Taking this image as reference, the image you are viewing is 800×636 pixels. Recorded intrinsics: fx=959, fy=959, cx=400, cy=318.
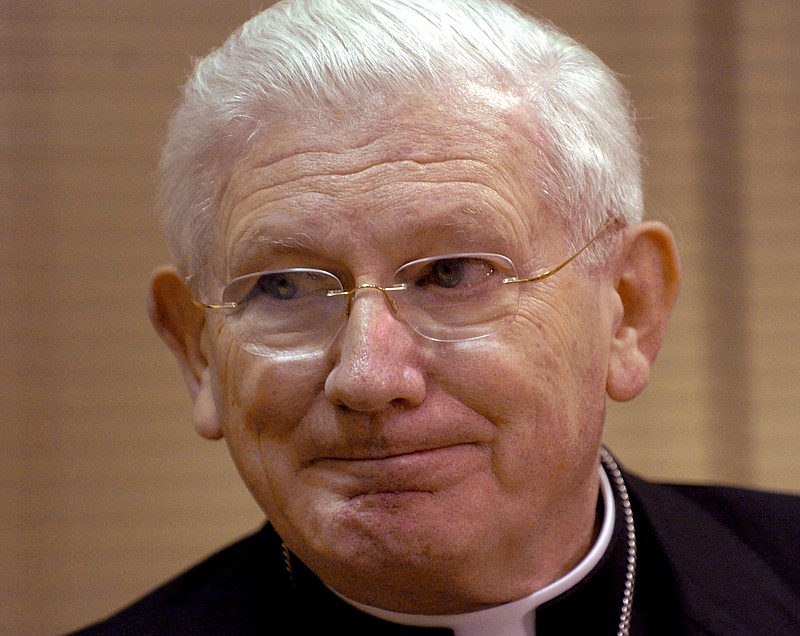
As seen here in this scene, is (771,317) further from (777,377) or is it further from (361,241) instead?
(361,241)

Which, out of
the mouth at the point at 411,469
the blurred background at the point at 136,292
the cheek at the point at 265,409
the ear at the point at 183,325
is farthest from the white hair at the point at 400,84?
the blurred background at the point at 136,292

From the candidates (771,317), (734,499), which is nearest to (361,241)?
(734,499)

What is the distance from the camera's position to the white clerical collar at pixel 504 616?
1877 mm

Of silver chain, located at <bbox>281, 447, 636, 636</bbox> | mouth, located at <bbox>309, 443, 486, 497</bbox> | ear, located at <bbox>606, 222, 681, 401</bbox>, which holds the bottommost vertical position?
silver chain, located at <bbox>281, 447, 636, 636</bbox>

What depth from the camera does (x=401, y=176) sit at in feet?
5.42

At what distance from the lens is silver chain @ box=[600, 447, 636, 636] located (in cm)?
200

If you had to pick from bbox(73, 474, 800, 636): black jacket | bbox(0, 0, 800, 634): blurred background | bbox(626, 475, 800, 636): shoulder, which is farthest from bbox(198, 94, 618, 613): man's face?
bbox(0, 0, 800, 634): blurred background

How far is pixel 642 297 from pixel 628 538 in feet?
1.78

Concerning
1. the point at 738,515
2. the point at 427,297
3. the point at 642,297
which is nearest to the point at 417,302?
the point at 427,297

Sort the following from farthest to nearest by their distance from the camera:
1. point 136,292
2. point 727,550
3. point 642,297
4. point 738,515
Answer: point 136,292 < point 738,515 < point 727,550 < point 642,297

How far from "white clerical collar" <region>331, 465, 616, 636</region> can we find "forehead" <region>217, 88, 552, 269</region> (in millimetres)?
708

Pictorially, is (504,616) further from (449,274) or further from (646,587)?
(449,274)

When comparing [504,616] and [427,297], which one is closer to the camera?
[427,297]

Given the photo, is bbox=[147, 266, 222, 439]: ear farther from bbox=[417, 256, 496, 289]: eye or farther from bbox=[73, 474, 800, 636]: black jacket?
bbox=[417, 256, 496, 289]: eye
